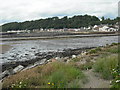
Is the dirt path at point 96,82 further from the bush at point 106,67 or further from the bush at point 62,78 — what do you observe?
the bush at point 62,78

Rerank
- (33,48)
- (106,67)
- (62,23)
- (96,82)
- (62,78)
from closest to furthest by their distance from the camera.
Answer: (62,78) < (96,82) < (106,67) < (33,48) < (62,23)

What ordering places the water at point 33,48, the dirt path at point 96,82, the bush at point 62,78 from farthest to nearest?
the water at point 33,48 → the dirt path at point 96,82 → the bush at point 62,78

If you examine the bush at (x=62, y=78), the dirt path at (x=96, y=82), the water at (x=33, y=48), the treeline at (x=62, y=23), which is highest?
the treeline at (x=62, y=23)

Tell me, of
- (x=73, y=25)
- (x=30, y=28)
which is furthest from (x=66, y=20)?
(x=30, y=28)

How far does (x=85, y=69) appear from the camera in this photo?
9.66 metres

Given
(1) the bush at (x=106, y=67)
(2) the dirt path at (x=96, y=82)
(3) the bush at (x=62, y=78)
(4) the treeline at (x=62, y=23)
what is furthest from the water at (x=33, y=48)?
(4) the treeline at (x=62, y=23)

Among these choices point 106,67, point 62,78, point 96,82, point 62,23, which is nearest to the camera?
point 62,78

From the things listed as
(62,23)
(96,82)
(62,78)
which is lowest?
(96,82)

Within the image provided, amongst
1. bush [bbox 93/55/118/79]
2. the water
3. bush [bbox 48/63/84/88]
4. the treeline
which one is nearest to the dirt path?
bush [bbox 93/55/118/79]

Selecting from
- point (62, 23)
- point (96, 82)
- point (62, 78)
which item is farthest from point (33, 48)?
point (62, 23)

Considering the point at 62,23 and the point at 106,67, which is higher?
the point at 62,23

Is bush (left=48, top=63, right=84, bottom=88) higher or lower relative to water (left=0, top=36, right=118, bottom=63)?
higher

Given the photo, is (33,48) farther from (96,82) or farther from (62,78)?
(96,82)

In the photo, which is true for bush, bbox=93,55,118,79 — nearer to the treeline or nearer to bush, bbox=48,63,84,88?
bush, bbox=48,63,84,88
